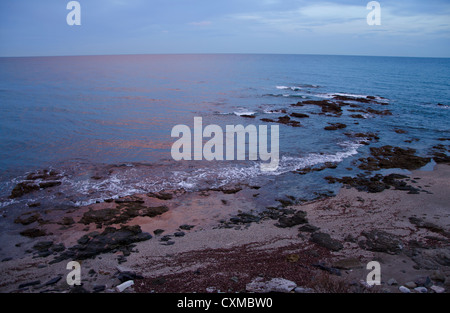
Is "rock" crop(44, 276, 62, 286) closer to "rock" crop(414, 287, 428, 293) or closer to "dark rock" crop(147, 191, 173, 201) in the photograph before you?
"dark rock" crop(147, 191, 173, 201)

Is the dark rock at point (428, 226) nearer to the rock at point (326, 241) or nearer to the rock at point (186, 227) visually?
the rock at point (326, 241)

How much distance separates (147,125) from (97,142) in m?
6.17

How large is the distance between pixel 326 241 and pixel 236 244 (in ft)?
10.2

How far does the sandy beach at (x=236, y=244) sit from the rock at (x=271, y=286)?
208 mm

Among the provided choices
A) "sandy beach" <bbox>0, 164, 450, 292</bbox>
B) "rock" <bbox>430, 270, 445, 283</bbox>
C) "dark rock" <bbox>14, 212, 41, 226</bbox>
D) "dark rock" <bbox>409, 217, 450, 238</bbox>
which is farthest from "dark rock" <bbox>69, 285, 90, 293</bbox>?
"dark rock" <bbox>409, 217, 450, 238</bbox>

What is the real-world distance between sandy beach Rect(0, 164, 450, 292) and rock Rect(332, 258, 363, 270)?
0.03 meters

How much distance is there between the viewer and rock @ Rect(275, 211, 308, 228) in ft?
36.2

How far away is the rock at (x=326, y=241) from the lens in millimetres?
9331

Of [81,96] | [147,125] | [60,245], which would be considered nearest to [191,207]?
[60,245]

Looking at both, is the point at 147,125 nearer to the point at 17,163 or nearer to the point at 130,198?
the point at 17,163

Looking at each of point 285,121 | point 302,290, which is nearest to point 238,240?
point 302,290

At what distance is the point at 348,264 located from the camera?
8.27 metres

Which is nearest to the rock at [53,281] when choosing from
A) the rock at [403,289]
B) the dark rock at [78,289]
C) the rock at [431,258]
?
the dark rock at [78,289]

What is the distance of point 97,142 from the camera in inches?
857
